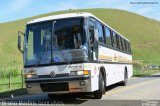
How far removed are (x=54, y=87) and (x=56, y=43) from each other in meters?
1.55

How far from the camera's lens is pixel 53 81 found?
50.1 feet

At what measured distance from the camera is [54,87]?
15336 millimetres

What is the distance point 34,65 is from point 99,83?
274 cm

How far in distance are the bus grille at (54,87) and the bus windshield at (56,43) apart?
0.79 meters

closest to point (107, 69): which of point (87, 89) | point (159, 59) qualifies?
point (87, 89)

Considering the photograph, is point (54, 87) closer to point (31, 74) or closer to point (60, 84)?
point (60, 84)

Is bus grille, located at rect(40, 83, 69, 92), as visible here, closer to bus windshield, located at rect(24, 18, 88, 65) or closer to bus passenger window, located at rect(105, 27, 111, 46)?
bus windshield, located at rect(24, 18, 88, 65)

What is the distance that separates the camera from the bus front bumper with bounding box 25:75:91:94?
49.6 ft

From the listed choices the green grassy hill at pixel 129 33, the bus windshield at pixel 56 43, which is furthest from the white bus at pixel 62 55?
Answer: the green grassy hill at pixel 129 33

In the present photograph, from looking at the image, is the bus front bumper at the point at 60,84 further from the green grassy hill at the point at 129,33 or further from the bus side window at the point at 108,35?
the green grassy hill at the point at 129,33

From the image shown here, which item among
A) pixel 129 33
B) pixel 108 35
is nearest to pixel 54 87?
pixel 108 35

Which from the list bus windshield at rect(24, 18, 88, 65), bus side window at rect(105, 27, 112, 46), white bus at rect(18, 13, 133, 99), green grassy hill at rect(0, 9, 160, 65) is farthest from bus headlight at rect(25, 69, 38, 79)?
green grassy hill at rect(0, 9, 160, 65)

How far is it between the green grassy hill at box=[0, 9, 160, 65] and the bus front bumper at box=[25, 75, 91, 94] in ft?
183

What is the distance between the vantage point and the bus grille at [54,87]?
1524cm
